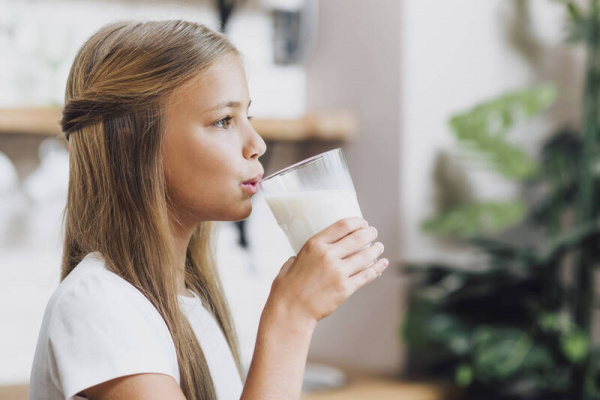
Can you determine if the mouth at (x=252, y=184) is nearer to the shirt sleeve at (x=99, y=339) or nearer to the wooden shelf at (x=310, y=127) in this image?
the shirt sleeve at (x=99, y=339)

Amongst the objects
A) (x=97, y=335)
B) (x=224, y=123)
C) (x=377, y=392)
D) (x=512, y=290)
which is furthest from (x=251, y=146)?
(x=512, y=290)

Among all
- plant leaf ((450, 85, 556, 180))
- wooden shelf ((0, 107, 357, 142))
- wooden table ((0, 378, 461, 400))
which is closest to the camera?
wooden table ((0, 378, 461, 400))

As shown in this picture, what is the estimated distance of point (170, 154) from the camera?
0.85 meters

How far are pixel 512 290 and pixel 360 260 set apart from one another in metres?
1.52

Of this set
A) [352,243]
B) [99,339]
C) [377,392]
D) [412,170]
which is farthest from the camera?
[412,170]

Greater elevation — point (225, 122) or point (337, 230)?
point (225, 122)

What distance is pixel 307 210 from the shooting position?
2.79 feet

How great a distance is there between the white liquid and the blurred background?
1.28m

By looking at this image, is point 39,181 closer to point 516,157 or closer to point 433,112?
point 433,112

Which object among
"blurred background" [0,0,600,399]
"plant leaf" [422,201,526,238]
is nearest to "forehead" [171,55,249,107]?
"blurred background" [0,0,600,399]

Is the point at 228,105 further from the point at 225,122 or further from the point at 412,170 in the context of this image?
the point at 412,170

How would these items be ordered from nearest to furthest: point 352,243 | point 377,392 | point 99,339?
point 99,339 → point 352,243 → point 377,392

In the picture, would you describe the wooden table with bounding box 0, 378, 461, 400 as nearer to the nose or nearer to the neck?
the neck

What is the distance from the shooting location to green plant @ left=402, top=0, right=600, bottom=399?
2098 mm
